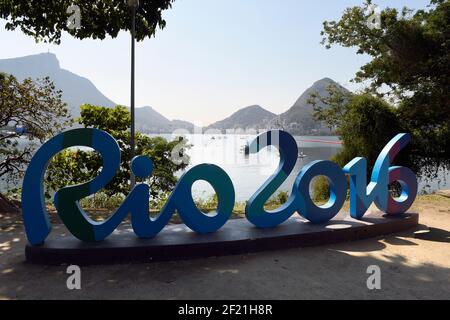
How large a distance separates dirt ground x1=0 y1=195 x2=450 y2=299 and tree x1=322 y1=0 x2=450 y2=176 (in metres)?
9.08

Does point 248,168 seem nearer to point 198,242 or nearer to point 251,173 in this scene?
point 251,173

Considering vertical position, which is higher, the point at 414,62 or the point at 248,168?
the point at 414,62

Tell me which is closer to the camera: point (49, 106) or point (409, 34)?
point (49, 106)

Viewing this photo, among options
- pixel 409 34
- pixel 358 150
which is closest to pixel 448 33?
pixel 409 34

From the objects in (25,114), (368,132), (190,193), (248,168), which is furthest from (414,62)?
(248,168)

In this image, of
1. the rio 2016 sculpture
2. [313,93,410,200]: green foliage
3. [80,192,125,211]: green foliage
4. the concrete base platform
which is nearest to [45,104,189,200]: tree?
[80,192,125,211]: green foliage

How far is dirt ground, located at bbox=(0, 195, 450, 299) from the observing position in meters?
4.92

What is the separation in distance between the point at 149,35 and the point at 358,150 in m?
12.4

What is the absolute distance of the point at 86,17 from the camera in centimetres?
1209

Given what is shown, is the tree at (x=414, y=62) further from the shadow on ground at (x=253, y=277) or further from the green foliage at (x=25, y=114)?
the green foliage at (x=25, y=114)

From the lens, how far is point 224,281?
17.5 feet

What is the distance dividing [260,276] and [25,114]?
10971mm
